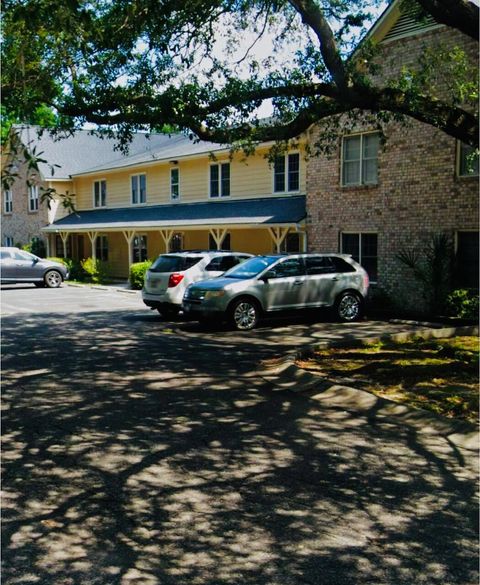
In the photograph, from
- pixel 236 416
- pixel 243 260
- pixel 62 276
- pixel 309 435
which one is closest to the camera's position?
pixel 309 435

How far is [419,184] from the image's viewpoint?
63.2 feet

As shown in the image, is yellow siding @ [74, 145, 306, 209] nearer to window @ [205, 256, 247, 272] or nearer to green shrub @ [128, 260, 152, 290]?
green shrub @ [128, 260, 152, 290]

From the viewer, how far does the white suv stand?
17750 millimetres

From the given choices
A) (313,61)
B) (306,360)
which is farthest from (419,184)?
(306,360)

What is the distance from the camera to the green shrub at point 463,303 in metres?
17.5

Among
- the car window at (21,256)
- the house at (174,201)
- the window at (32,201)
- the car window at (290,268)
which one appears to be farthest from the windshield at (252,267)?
the window at (32,201)

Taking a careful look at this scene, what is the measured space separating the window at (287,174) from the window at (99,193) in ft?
47.9

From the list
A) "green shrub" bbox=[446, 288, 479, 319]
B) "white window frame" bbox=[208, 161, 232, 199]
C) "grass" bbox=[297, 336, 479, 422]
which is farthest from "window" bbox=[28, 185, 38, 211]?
"grass" bbox=[297, 336, 479, 422]

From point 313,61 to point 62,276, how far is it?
20836 millimetres

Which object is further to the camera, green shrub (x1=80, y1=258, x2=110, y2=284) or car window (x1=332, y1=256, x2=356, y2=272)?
green shrub (x1=80, y1=258, x2=110, y2=284)

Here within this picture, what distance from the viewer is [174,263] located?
59.2 ft

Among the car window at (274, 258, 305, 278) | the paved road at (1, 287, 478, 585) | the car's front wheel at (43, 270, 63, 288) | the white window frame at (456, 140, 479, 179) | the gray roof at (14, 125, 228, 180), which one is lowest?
the paved road at (1, 287, 478, 585)

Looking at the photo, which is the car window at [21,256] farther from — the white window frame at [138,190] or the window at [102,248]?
the window at [102,248]

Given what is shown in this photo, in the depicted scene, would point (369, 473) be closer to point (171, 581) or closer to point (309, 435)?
point (309, 435)
